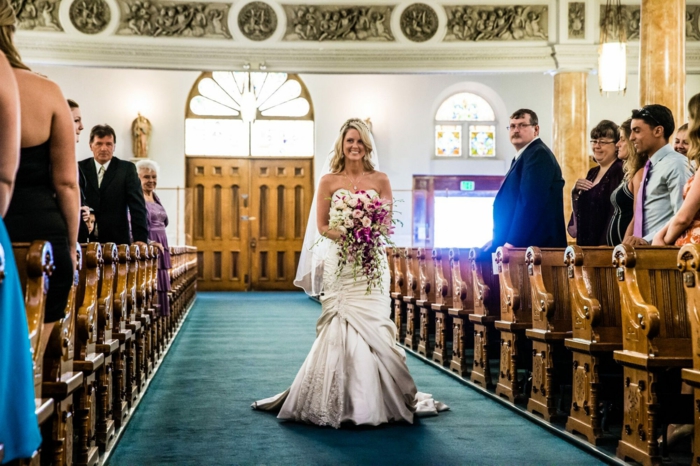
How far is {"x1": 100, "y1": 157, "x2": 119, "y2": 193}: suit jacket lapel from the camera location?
580cm

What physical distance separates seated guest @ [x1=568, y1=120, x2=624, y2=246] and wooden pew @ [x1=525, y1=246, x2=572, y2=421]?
133 cm

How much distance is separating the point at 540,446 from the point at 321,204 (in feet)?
6.30

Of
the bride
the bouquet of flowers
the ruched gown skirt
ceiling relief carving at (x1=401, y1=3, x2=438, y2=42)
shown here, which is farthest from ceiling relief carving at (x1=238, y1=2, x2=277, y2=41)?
the ruched gown skirt

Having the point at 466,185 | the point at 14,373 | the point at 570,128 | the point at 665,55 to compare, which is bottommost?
the point at 14,373

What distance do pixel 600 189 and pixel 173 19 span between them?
340 inches

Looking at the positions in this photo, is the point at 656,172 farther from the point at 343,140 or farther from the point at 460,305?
the point at 460,305

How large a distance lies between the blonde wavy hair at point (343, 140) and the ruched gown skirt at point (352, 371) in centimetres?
62

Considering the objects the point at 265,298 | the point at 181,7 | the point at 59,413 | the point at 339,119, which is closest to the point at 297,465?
the point at 59,413

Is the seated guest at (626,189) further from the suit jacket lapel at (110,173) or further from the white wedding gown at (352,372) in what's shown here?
the suit jacket lapel at (110,173)

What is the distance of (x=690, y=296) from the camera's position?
10.9 feet

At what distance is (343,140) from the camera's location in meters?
5.26

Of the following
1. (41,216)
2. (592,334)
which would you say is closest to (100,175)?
(41,216)

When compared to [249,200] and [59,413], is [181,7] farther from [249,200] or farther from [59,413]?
[59,413]

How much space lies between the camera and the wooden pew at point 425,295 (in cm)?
796
